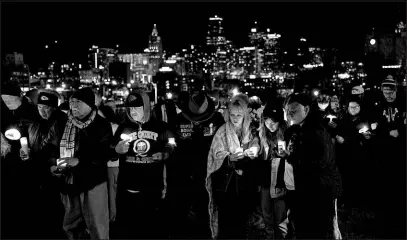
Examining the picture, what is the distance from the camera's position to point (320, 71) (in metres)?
63.7

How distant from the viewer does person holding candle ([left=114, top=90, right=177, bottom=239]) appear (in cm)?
601

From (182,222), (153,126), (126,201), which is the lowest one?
(182,222)

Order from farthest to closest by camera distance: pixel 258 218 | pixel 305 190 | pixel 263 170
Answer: pixel 258 218 → pixel 263 170 → pixel 305 190

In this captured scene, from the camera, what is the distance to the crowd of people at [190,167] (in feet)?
16.8

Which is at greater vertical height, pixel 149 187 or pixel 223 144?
pixel 223 144

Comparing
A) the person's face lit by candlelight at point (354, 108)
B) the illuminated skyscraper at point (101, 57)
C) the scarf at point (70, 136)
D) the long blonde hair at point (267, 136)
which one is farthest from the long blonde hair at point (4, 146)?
the illuminated skyscraper at point (101, 57)

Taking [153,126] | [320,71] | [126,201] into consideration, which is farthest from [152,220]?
[320,71]

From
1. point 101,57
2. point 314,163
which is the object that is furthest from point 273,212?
point 101,57

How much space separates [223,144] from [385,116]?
4340 millimetres

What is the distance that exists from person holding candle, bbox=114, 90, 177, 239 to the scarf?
57cm

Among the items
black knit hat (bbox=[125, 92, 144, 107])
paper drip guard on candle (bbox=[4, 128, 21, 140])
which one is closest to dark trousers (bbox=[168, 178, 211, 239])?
black knit hat (bbox=[125, 92, 144, 107])

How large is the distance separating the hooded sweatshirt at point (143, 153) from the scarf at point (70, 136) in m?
0.66

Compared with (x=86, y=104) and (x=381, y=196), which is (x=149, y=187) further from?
(x=381, y=196)

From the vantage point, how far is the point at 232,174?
5.96 m
